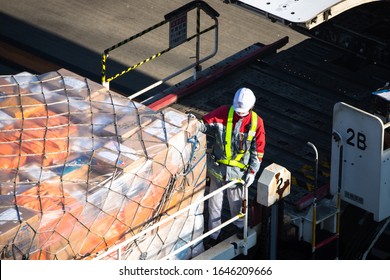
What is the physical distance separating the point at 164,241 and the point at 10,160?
1.92m

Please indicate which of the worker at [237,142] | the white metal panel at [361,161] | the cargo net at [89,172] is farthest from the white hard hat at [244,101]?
the white metal panel at [361,161]

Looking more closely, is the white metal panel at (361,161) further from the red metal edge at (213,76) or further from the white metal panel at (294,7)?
the red metal edge at (213,76)

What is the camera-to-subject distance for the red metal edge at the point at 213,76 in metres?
17.0

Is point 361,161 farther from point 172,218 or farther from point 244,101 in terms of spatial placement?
point 172,218

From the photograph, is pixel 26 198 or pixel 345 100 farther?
pixel 345 100

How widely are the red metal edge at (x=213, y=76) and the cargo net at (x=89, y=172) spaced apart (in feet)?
7.82

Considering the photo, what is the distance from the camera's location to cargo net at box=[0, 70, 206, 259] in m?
12.7

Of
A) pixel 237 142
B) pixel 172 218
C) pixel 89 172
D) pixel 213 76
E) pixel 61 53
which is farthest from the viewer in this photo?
pixel 61 53

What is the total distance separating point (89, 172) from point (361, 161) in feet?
10.5

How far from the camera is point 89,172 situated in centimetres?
1327

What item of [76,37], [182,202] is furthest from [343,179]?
[76,37]

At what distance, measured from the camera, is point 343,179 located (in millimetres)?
14789

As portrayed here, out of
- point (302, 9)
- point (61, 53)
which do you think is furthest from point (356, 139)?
point (61, 53)

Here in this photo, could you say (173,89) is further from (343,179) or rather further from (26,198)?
(26,198)
